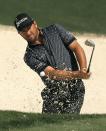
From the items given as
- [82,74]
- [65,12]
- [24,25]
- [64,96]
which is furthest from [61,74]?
[65,12]

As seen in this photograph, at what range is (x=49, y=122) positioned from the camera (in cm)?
888

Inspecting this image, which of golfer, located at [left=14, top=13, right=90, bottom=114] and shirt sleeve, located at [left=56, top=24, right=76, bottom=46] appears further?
shirt sleeve, located at [left=56, top=24, right=76, bottom=46]

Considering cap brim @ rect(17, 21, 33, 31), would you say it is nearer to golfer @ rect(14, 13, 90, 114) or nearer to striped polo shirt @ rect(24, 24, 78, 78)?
golfer @ rect(14, 13, 90, 114)

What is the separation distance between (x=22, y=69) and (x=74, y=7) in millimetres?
4815

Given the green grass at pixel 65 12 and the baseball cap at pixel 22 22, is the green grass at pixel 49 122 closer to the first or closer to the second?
the baseball cap at pixel 22 22

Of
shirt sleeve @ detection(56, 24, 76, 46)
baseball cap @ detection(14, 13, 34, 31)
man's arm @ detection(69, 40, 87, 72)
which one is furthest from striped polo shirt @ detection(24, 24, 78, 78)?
baseball cap @ detection(14, 13, 34, 31)

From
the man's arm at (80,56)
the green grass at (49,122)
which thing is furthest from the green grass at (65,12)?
the green grass at (49,122)

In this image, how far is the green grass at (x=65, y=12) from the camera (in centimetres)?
2073

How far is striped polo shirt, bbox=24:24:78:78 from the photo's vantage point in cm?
972

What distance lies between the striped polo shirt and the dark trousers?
0.81 ft

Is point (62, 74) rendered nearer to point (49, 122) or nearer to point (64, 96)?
point (64, 96)

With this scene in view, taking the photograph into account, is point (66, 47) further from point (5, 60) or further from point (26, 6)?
point (26, 6)

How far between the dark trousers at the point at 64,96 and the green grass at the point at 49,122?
0.42m

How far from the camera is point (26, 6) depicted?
71.7 feet
